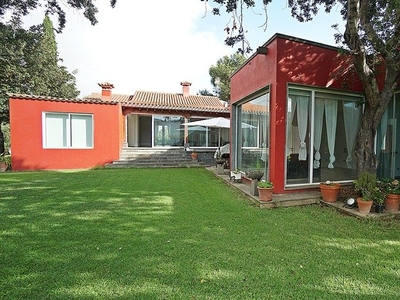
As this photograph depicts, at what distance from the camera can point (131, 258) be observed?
2885 millimetres

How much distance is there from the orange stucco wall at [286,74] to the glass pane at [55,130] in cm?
1025

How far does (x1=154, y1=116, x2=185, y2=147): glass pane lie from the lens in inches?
586

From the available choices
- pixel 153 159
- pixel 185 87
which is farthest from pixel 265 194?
pixel 185 87

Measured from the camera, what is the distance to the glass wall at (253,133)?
255 inches

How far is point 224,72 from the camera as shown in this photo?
1215 inches

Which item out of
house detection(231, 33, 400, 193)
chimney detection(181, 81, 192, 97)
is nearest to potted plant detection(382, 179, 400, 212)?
house detection(231, 33, 400, 193)

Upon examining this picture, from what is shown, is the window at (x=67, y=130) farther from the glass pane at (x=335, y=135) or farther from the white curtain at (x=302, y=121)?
the glass pane at (x=335, y=135)

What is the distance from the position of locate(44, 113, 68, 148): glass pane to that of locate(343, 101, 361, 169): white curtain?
12377mm

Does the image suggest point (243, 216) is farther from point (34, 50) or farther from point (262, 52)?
point (34, 50)

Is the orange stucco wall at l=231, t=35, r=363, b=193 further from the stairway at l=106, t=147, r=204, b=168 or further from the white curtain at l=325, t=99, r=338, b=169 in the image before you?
the stairway at l=106, t=147, r=204, b=168

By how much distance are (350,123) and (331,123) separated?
0.75 m

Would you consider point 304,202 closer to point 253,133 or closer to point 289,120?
point 289,120

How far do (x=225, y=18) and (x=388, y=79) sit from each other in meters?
4.14

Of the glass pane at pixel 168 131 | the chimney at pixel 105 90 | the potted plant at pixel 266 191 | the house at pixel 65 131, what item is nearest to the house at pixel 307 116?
the potted plant at pixel 266 191
